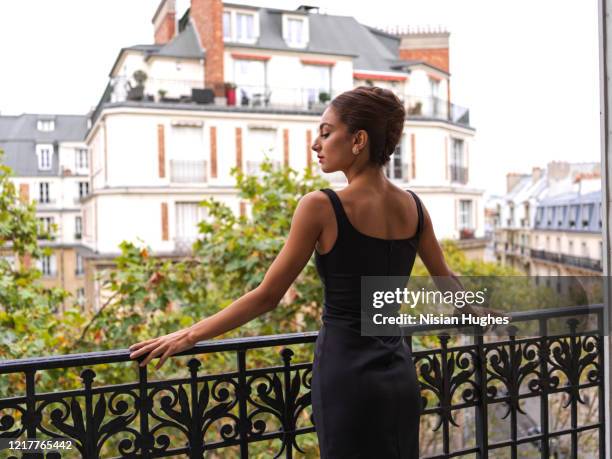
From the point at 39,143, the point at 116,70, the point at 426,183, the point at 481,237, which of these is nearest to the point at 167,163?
the point at 116,70

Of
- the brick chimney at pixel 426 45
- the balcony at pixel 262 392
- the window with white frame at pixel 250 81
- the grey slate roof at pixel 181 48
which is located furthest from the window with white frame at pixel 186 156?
the balcony at pixel 262 392

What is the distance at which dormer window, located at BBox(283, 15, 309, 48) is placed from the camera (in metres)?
23.3

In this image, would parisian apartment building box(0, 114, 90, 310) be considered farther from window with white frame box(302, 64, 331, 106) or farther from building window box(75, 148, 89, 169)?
window with white frame box(302, 64, 331, 106)

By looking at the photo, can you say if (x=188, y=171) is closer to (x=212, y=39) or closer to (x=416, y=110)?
(x=212, y=39)

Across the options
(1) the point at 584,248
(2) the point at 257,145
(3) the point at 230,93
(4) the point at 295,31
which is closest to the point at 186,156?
(2) the point at 257,145

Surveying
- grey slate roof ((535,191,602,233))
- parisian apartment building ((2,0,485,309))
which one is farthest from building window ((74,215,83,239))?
grey slate roof ((535,191,602,233))

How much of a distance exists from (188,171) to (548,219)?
17.5 m

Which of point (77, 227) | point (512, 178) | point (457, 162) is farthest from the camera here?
point (512, 178)

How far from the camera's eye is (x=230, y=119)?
68.7ft

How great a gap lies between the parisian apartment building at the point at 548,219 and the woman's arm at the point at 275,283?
57.8 ft

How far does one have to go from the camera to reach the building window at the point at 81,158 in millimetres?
35125

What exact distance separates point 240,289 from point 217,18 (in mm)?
16470

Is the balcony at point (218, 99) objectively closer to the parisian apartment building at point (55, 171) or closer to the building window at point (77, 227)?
the building window at point (77, 227)

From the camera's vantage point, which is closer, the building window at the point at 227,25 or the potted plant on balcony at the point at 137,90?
the potted plant on balcony at the point at 137,90
